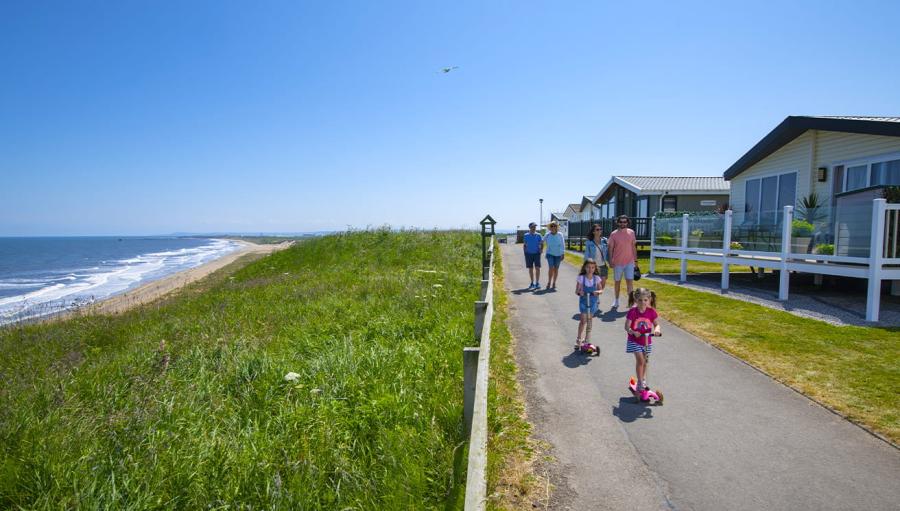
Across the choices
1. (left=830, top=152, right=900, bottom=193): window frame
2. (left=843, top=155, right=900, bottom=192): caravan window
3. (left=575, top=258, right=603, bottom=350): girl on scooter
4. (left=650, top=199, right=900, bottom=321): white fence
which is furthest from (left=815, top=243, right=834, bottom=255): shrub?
(left=575, top=258, right=603, bottom=350): girl on scooter

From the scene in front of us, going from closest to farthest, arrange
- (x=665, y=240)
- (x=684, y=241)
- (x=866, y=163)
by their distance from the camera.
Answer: (x=866, y=163) → (x=684, y=241) → (x=665, y=240)

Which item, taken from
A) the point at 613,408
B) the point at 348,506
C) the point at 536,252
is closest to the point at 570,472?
the point at 613,408

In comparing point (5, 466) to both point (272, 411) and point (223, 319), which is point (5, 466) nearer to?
point (272, 411)

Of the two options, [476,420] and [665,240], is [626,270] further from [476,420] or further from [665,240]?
[665,240]

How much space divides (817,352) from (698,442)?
3.90m

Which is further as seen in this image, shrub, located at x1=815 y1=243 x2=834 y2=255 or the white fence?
shrub, located at x1=815 y1=243 x2=834 y2=255

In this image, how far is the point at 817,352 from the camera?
6.75m

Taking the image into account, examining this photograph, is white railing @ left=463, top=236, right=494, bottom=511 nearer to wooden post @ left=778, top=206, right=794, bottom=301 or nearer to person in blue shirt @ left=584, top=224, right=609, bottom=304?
person in blue shirt @ left=584, top=224, right=609, bottom=304

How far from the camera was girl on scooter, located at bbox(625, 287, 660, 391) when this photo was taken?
544 cm

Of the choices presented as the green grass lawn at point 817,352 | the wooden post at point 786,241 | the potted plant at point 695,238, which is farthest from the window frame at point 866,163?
the green grass lawn at point 817,352

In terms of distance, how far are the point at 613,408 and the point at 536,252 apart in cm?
892

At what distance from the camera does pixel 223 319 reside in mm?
10797

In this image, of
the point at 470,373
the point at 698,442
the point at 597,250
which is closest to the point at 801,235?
the point at 597,250

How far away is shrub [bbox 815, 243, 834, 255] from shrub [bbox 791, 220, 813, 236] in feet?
1.55
